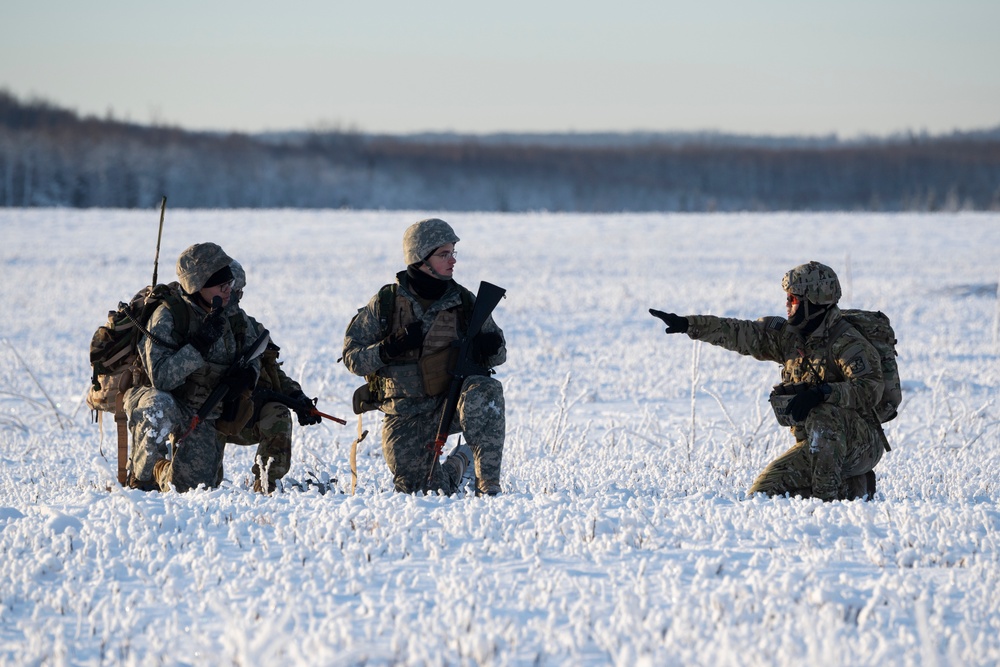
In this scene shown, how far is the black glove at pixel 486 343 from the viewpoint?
247 inches

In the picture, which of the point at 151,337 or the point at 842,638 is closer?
the point at 842,638

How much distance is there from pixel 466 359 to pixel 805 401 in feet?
6.27

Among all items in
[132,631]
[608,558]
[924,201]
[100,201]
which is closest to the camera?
[132,631]

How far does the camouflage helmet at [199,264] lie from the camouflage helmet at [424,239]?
1.08 metres

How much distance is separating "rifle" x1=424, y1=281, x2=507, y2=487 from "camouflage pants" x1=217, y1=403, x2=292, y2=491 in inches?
39.7

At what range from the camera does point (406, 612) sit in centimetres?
374

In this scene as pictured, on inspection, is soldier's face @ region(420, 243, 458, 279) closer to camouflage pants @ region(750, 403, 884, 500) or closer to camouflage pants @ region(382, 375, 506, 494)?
camouflage pants @ region(382, 375, 506, 494)

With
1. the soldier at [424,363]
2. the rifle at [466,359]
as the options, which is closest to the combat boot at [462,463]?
the soldier at [424,363]

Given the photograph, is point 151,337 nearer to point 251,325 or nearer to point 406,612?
point 251,325

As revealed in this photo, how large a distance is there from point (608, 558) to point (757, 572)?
626mm

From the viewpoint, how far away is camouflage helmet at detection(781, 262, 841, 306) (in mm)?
5910

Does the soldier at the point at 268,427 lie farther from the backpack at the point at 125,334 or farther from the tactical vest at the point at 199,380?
the backpack at the point at 125,334

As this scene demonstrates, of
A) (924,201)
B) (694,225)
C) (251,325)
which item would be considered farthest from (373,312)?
(924,201)

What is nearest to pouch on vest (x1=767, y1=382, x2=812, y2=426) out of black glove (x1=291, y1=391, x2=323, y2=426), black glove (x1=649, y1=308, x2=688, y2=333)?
black glove (x1=649, y1=308, x2=688, y2=333)
